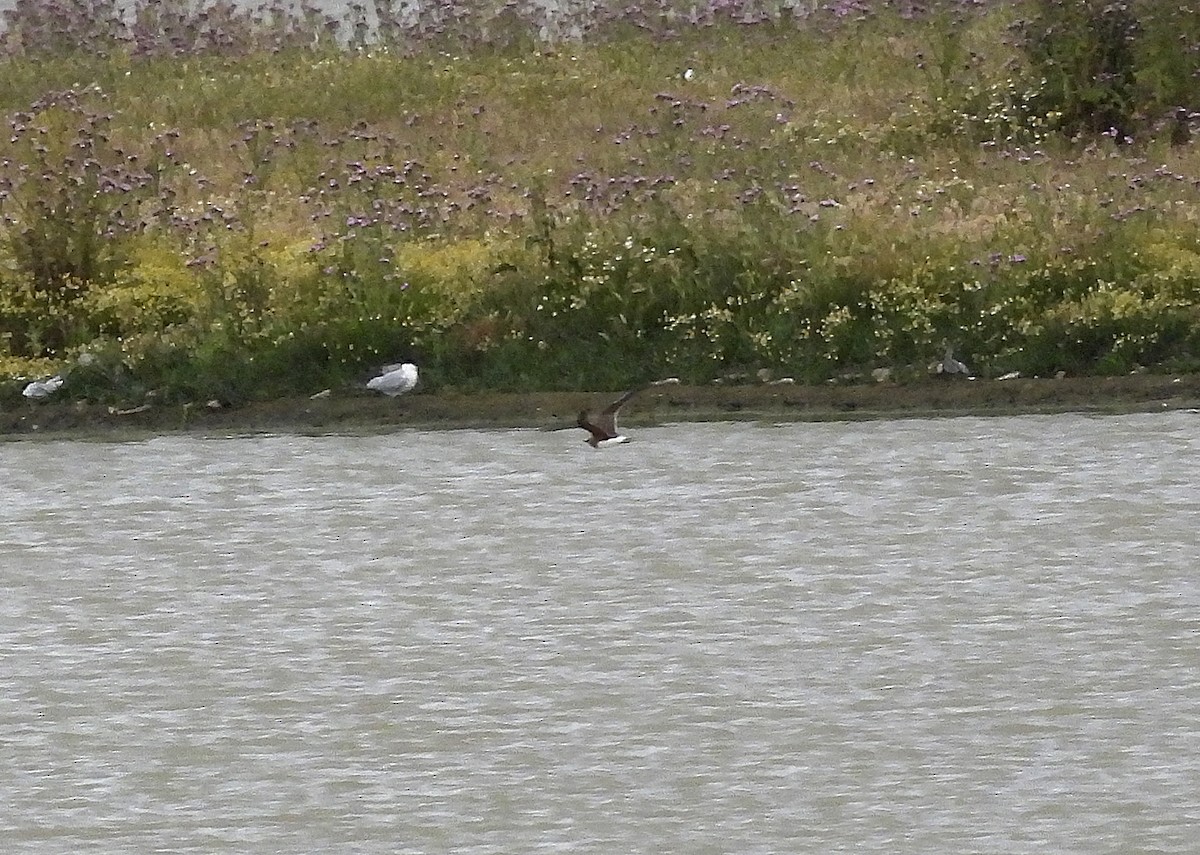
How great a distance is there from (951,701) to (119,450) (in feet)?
16.8

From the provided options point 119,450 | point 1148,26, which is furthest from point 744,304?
point 1148,26

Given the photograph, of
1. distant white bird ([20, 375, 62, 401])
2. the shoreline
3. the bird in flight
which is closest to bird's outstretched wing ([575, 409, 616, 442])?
the bird in flight

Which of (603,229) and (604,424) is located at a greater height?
(603,229)

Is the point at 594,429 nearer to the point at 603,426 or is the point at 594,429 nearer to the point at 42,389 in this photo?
the point at 603,426

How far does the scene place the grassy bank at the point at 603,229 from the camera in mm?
12891

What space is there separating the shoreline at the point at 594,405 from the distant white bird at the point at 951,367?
0.04m

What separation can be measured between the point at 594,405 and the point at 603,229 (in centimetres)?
104

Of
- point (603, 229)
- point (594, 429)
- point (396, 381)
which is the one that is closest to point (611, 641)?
point (594, 429)

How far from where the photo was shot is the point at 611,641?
30.3 ft

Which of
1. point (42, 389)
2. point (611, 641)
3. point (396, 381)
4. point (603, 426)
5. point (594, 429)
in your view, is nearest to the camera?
point (611, 641)

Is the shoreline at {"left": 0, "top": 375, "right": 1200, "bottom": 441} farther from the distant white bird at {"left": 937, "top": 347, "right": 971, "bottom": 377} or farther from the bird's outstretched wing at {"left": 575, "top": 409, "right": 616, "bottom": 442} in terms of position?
the bird's outstretched wing at {"left": 575, "top": 409, "right": 616, "bottom": 442}

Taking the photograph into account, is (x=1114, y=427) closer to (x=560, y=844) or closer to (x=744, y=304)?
(x=744, y=304)

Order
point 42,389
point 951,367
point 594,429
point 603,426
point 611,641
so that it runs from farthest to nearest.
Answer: point 42,389
point 951,367
point 603,426
point 594,429
point 611,641

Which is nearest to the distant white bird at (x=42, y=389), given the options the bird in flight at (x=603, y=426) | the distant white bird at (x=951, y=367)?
the bird in flight at (x=603, y=426)
